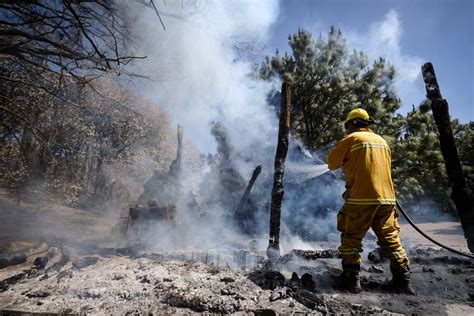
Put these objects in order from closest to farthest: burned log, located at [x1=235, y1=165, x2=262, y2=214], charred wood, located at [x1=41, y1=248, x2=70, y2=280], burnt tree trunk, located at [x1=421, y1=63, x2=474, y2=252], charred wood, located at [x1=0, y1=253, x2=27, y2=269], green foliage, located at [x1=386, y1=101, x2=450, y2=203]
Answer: charred wood, located at [x1=41, y1=248, x2=70, y2=280] < charred wood, located at [x1=0, y1=253, x2=27, y2=269] < burnt tree trunk, located at [x1=421, y1=63, x2=474, y2=252] < burned log, located at [x1=235, y1=165, x2=262, y2=214] < green foliage, located at [x1=386, y1=101, x2=450, y2=203]

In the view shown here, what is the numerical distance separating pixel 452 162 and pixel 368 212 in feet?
10.2

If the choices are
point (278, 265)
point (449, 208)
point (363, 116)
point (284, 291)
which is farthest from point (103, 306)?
point (449, 208)

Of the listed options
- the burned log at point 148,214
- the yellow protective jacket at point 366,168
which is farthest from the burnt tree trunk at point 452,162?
the burned log at point 148,214

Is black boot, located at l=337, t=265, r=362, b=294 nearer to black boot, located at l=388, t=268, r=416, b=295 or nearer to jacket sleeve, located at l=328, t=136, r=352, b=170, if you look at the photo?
black boot, located at l=388, t=268, r=416, b=295

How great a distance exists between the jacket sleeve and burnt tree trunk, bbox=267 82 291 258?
5.53 ft

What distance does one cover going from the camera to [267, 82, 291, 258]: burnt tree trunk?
17.0ft

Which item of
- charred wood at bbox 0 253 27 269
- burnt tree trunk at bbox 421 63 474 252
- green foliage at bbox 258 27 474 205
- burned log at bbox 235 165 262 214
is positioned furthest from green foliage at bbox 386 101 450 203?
charred wood at bbox 0 253 27 269

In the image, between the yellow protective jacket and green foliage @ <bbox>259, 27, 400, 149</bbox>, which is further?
green foliage @ <bbox>259, 27, 400, 149</bbox>

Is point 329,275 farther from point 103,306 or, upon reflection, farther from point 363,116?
point 103,306

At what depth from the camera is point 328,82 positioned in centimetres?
1309

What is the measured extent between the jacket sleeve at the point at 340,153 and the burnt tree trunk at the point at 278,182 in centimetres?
169

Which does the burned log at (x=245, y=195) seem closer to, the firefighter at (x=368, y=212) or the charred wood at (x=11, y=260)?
the firefighter at (x=368, y=212)

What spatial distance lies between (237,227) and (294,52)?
963 cm

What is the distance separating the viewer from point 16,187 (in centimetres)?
919
